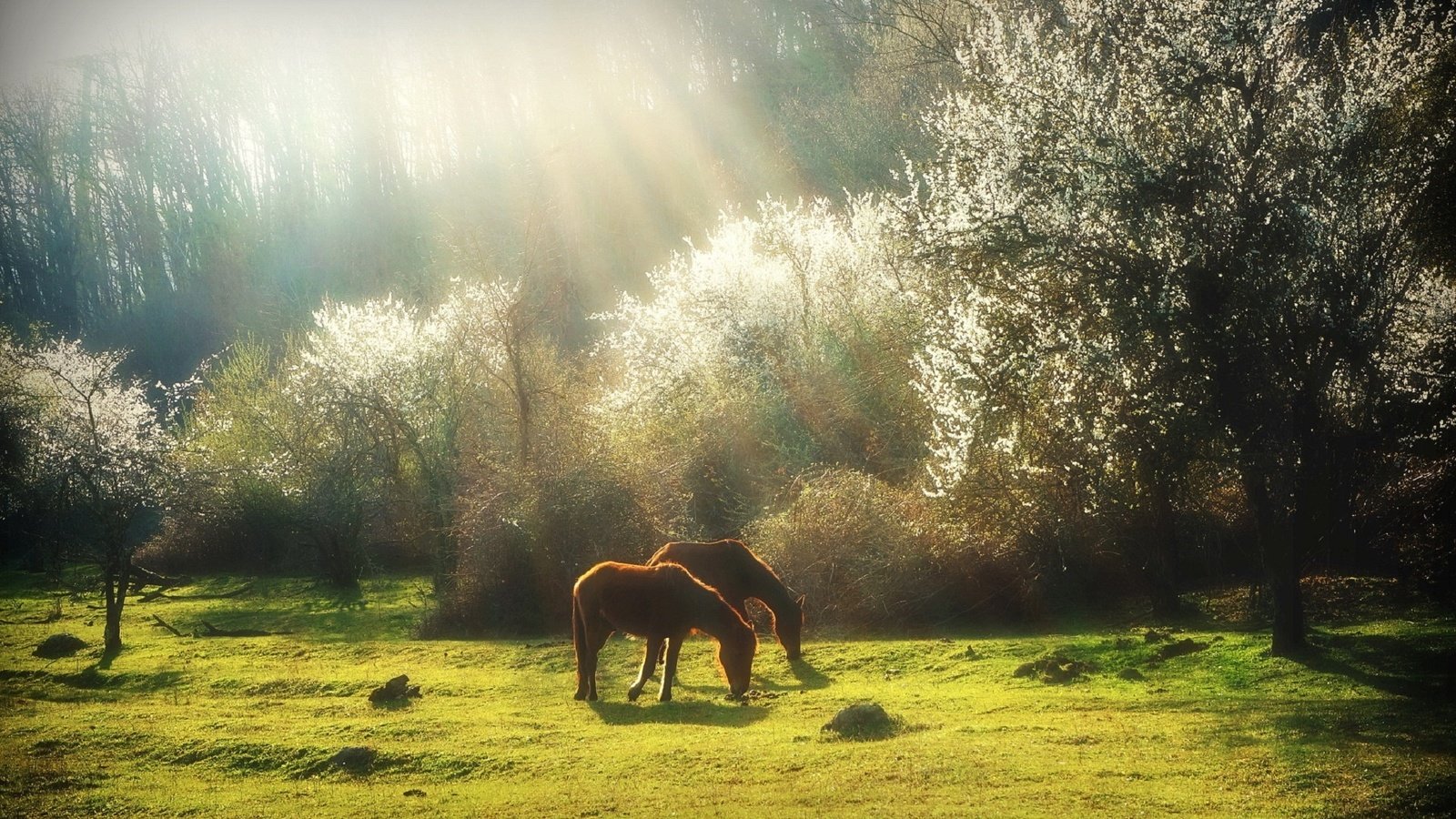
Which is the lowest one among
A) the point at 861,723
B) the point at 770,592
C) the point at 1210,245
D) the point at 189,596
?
the point at 861,723

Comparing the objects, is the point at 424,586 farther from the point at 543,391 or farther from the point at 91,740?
the point at 91,740

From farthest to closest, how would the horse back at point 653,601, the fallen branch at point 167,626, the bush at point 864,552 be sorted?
1. the fallen branch at point 167,626
2. the bush at point 864,552
3. the horse back at point 653,601

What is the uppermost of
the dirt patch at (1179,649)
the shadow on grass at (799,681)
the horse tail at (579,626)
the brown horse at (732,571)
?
the brown horse at (732,571)

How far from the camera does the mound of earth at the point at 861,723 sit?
A: 560 inches

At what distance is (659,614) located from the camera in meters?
17.5

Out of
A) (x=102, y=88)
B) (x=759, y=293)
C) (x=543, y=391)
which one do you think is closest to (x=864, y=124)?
(x=759, y=293)

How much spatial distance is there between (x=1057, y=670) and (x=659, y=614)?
6.73 meters

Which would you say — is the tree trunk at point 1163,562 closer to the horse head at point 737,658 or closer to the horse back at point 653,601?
the horse head at point 737,658

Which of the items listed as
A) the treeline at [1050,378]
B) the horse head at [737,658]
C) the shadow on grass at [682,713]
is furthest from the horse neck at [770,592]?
the shadow on grass at [682,713]

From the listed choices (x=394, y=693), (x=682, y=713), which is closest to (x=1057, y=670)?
(x=682, y=713)

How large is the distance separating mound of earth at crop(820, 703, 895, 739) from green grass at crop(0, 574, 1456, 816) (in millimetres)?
194

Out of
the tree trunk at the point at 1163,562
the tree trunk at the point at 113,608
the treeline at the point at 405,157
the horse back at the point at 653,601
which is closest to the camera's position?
the horse back at the point at 653,601

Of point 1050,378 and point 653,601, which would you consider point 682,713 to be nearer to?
point 653,601

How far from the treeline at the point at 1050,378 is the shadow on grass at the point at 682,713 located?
581 cm
